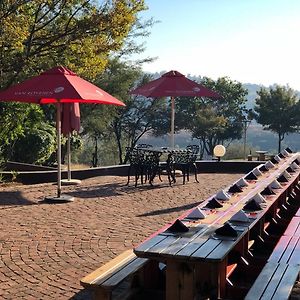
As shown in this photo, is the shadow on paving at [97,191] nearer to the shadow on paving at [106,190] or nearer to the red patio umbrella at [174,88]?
the shadow on paving at [106,190]

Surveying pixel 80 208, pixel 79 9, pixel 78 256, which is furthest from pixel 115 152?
pixel 78 256

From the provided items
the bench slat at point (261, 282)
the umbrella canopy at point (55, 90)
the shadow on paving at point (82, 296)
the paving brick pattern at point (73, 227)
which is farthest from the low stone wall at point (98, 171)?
the bench slat at point (261, 282)

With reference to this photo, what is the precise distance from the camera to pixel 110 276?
3387mm

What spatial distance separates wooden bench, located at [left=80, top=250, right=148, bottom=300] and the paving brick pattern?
→ 684 millimetres

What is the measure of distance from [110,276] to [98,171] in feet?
27.9

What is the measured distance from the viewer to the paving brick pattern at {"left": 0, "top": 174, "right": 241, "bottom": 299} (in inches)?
177

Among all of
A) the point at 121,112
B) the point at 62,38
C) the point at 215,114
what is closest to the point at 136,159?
the point at 62,38

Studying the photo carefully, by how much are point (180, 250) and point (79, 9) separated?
10.1m

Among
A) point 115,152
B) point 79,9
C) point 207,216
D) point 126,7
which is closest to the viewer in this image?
point 207,216

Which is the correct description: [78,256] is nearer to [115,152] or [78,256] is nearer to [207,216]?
[207,216]

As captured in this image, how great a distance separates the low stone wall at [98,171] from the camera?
10.9 metres

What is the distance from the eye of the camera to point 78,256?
5.21m

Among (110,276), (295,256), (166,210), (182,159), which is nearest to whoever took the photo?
(110,276)

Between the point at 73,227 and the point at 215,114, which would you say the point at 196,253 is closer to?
the point at 73,227
